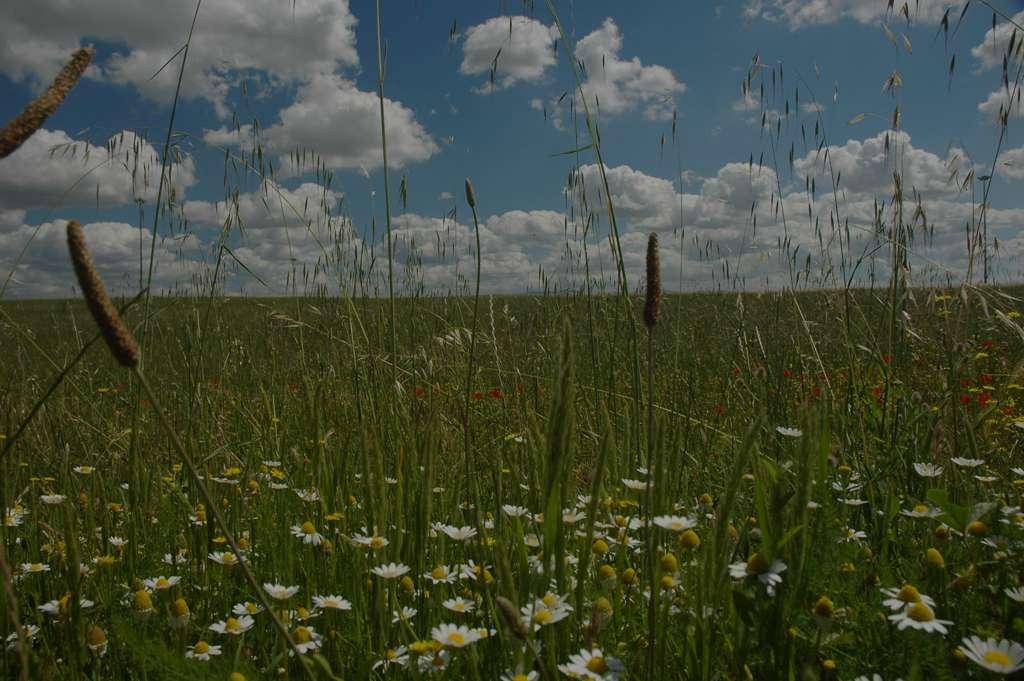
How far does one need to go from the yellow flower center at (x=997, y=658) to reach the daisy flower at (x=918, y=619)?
6 centimetres

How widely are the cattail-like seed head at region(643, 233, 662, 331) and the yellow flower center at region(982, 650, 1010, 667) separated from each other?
738 millimetres

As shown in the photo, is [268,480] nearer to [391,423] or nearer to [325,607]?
[391,423]

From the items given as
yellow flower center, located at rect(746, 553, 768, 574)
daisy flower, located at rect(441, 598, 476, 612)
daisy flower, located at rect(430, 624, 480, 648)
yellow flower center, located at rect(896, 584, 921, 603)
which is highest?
yellow flower center, located at rect(746, 553, 768, 574)

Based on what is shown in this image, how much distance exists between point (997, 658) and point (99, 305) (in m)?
1.24

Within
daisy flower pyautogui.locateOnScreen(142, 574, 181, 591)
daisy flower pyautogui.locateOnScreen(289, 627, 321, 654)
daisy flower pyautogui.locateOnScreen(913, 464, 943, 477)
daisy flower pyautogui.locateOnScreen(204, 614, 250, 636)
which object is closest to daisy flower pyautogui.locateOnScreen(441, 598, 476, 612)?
daisy flower pyautogui.locateOnScreen(289, 627, 321, 654)

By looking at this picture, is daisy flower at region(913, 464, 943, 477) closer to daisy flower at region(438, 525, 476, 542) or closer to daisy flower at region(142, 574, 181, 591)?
daisy flower at region(438, 525, 476, 542)

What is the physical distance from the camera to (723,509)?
3.25 feet

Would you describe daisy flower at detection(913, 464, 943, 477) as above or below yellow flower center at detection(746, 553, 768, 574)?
below

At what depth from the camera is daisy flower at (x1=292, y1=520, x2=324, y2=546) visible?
5.59 feet

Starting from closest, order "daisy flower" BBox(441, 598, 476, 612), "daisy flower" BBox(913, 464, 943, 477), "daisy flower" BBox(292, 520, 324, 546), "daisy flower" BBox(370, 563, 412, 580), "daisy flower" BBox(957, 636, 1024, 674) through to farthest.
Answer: "daisy flower" BBox(957, 636, 1024, 674), "daisy flower" BBox(370, 563, 412, 580), "daisy flower" BBox(441, 598, 476, 612), "daisy flower" BBox(292, 520, 324, 546), "daisy flower" BBox(913, 464, 943, 477)

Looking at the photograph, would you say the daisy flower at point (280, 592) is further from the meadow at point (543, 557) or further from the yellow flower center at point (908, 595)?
the yellow flower center at point (908, 595)

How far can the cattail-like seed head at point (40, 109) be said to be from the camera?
0.63 meters

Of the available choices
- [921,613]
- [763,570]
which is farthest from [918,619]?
[763,570]

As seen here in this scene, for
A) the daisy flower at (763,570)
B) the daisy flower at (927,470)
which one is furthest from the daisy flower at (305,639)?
the daisy flower at (927,470)
